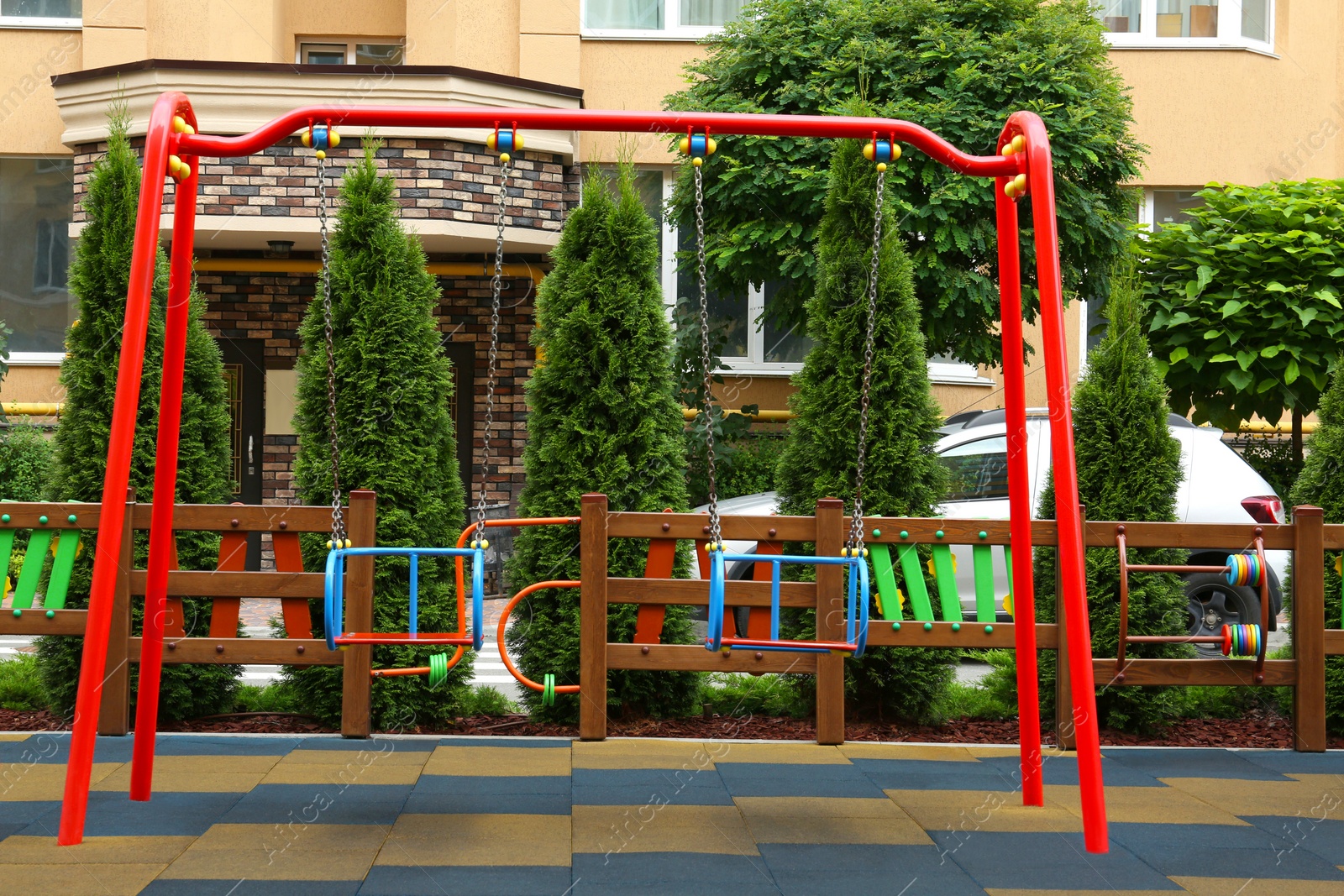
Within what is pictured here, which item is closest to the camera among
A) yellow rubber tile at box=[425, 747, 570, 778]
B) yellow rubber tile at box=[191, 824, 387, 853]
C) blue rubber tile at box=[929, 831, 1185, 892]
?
blue rubber tile at box=[929, 831, 1185, 892]

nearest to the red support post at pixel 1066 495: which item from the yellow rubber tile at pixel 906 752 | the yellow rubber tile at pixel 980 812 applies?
the yellow rubber tile at pixel 980 812

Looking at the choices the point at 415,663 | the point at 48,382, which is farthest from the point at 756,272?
the point at 48,382

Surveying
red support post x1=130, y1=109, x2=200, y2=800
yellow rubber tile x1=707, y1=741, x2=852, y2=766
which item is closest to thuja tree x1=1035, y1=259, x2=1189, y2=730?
yellow rubber tile x1=707, y1=741, x2=852, y2=766

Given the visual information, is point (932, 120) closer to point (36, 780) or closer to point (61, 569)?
point (61, 569)

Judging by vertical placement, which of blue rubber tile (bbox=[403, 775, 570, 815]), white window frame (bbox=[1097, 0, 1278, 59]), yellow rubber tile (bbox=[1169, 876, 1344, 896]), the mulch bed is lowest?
the mulch bed

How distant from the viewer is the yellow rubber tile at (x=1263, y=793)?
477cm

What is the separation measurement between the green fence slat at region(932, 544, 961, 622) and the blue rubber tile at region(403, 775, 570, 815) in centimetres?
210

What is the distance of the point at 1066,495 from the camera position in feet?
13.4

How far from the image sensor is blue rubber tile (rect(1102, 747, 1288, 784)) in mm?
5395

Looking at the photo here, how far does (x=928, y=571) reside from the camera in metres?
6.66

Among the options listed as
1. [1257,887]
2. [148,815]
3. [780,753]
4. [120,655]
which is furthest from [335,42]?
[1257,887]

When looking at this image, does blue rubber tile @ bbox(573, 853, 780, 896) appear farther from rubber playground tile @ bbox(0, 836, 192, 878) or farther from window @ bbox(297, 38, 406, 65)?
window @ bbox(297, 38, 406, 65)

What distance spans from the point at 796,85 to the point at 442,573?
5.40 metres

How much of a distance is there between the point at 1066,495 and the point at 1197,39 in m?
11.6
